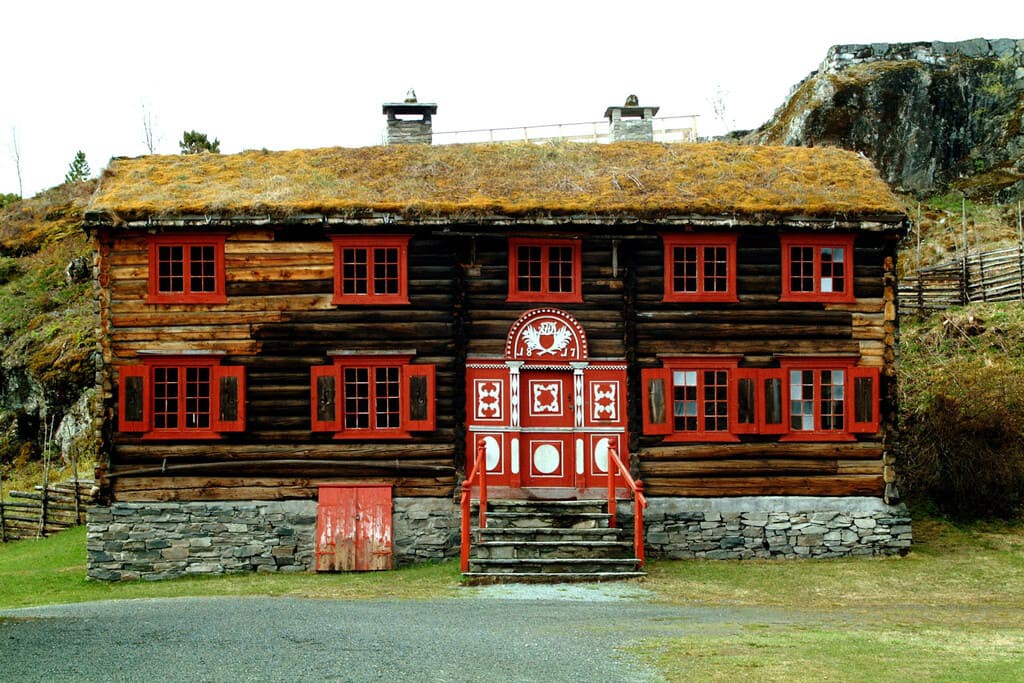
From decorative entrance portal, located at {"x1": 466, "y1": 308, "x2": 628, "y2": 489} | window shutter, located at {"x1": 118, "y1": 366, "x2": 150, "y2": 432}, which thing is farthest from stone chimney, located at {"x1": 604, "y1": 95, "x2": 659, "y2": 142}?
window shutter, located at {"x1": 118, "y1": 366, "x2": 150, "y2": 432}

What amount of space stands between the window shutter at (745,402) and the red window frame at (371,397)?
558 centimetres

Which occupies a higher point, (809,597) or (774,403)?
(774,403)

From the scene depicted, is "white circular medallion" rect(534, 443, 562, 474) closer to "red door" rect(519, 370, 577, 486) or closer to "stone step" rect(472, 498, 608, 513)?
"red door" rect(519, 370, 577, 486)

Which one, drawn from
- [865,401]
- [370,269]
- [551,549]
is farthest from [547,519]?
[865,401]

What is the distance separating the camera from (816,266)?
2039 cm

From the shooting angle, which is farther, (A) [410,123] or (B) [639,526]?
(A) [410,123]

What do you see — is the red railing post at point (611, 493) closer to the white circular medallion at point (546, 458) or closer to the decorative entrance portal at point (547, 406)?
the decorative entrance portal at point (547, 406)

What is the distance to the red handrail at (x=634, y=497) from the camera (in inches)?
712

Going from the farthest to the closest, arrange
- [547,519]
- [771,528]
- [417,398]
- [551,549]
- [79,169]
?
[79,169], [771,528], [417,398], [547,519], [551,549]

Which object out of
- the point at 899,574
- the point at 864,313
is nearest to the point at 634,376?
the point at 864,313

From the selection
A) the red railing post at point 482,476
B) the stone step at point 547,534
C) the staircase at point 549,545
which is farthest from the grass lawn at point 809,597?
the red railing post at point 482,476

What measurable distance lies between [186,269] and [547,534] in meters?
8.12

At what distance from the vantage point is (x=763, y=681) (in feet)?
32.8

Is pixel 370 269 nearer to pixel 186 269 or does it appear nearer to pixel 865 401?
pixel 186 269
